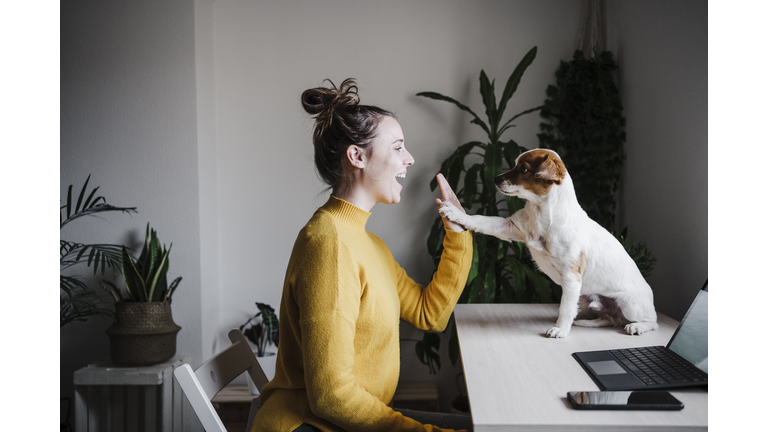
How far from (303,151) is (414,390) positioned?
1.30 m

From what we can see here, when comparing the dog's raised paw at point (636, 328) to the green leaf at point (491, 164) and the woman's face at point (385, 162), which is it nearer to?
the woman's face at point (385, 162)

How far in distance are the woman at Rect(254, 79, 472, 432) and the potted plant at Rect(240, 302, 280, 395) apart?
1.20m

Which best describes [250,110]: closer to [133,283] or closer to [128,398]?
[133,283]

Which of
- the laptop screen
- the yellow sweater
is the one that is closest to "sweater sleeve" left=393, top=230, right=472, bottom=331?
the yellow sweater

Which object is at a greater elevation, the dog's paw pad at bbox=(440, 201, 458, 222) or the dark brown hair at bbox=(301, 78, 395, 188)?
the dark brown hair at bbox=(301, 78, 395, 188)

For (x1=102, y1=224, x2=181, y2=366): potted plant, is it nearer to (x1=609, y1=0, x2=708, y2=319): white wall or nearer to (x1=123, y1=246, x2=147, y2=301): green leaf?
(x1=123, y1=246, x2=147, y2=301): green leaf

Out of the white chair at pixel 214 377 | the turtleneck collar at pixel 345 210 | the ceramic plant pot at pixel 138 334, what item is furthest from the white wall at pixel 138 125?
the turtleneck collar at pixel 345 210

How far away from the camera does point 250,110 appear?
2.44 meters

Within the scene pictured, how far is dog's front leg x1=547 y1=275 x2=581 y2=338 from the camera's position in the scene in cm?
112

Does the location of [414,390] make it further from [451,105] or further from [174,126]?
[174,126]

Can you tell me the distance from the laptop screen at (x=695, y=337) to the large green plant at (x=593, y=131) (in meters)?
1.19

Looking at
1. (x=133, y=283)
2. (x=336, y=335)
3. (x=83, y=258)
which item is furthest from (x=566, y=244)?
(x=83, y=258)

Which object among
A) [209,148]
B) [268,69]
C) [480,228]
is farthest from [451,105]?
[480,228]

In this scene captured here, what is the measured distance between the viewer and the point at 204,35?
2.32 meters
